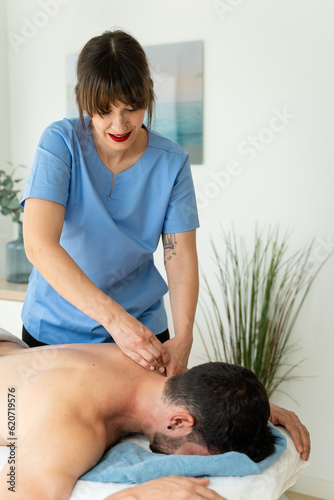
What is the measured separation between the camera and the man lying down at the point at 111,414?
1.16 metres

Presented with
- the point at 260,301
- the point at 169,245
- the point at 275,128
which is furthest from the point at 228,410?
the point at 275,128

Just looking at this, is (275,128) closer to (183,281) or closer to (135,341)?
(183,281)

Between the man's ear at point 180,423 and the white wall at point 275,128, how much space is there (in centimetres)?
148

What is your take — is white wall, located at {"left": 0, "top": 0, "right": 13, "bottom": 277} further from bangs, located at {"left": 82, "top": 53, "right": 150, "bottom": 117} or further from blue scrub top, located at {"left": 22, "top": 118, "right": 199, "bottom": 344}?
bangs, located at {"left": 82, "top": 53, "right": 150, "bottom": 117}

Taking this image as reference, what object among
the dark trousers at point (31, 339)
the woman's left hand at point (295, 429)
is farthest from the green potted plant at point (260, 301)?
the woman's left hand at point (295, 429)

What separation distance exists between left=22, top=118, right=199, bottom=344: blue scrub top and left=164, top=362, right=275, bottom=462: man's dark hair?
0.41 m

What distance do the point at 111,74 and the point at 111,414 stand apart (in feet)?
2.75

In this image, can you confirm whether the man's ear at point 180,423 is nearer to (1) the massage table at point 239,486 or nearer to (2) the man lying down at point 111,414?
(2) the man lying down at point 111,414

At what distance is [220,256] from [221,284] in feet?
0.47

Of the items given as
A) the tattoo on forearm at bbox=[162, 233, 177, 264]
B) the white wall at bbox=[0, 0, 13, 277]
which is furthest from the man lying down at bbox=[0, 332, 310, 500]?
the white wall at bbox=[0, 0, 13, 277]

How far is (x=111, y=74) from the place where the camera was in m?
1.39

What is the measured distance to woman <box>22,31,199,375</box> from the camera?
4.67 ft

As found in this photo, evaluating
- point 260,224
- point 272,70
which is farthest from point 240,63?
point 260,224

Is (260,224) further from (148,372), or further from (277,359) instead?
(148,372)
